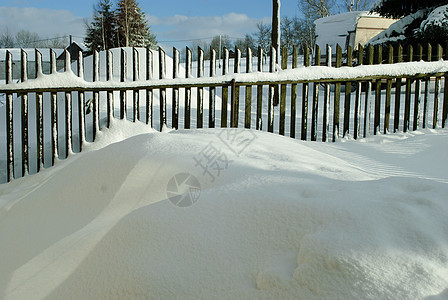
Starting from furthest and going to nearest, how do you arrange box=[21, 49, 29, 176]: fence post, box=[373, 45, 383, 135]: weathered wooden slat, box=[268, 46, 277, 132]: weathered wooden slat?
box=[373, 45, 383, 135]: weathered wooden slat, box=[268, 46, 277, 132]: weathered wooden slat, box=[21, 49, 29, 176]: fence post

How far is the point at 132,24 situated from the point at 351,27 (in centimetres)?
2246

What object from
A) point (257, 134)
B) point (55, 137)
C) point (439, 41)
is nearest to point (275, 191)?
point (257, 134)

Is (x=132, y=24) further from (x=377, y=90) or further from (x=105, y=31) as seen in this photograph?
(x=377, y=90)

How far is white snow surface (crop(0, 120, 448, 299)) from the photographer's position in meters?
1.35

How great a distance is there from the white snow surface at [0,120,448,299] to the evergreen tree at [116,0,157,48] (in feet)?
103

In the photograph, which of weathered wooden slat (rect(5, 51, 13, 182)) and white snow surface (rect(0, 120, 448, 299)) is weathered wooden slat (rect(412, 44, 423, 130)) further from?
weathered wooden slat (rect(5, 51, 13, 182))

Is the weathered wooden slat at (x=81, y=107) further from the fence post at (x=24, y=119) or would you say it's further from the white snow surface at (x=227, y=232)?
the white snow surface at (x=227, y=232)

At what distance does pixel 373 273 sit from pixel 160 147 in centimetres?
198

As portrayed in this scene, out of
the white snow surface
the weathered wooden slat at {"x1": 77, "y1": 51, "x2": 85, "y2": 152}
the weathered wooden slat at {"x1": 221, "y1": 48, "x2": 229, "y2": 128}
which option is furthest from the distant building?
the white snow surface

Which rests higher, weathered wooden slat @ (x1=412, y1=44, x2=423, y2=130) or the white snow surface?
weathered wooden slat @ (x1=412, y1=44, x2=423, y2=130)

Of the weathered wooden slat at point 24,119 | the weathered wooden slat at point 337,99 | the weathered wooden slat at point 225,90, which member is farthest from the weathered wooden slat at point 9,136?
the weathered wooden slat at point 337,99

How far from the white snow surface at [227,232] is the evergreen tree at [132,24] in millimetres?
31408

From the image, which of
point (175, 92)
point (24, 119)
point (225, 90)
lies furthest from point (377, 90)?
point (24, 119)

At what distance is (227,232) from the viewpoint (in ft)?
5.75
